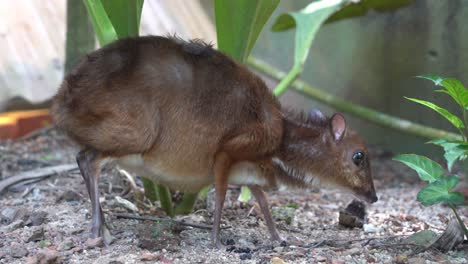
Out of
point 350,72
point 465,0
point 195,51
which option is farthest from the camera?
point 350,72

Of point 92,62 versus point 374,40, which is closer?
point 92,62

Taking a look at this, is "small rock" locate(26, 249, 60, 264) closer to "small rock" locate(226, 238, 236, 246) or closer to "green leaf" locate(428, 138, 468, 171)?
"small rock" locate(226, 238, 236, 246)

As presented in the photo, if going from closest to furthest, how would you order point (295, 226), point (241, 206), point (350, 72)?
point (295, 226)
point (241, 206)
point (350, 72)

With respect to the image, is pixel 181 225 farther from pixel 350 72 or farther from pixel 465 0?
pixel 350 72

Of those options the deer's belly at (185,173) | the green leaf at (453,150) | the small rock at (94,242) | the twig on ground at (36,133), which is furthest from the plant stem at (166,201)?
the twig on ground at (36,133)

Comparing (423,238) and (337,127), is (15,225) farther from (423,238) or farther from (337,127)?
(423,238)

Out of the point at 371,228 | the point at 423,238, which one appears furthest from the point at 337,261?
the point at 371,228

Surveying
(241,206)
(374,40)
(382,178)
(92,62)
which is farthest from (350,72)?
(92,62)
